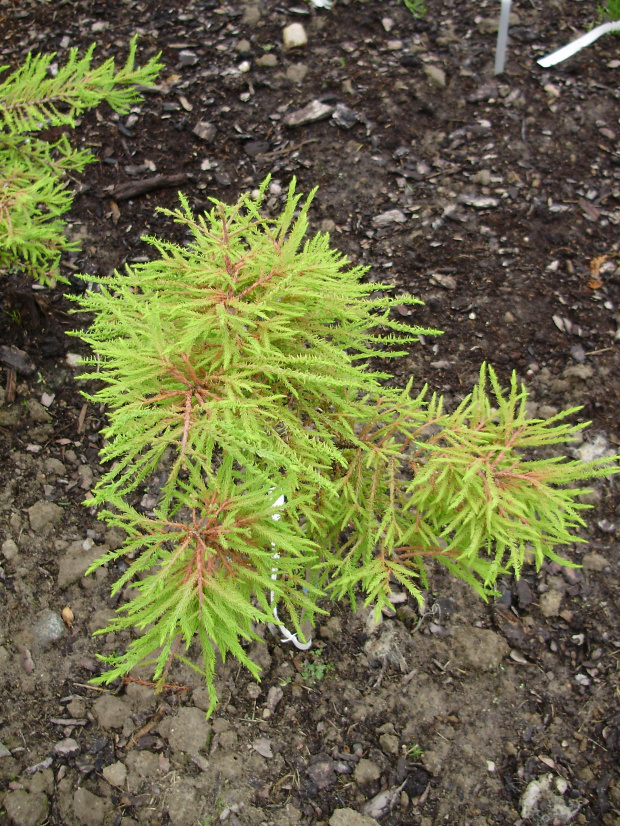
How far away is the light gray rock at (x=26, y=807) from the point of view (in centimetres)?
216

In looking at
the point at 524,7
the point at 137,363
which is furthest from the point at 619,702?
the point at 524,7

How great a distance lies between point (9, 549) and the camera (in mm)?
2645

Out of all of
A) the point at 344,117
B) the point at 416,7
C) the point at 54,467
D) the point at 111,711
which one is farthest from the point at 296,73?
the point at 111,711

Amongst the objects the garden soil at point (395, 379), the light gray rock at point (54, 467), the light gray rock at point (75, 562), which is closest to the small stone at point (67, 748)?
the garden soil at point (395, 379)

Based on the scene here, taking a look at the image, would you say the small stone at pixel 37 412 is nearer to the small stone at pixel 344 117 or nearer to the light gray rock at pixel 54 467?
the light gray rock at pixel 54 467

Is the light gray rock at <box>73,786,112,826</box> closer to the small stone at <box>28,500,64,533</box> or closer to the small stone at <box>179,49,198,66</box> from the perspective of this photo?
the small stone at <box>28,500,64,533</box>

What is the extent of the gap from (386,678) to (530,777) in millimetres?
618

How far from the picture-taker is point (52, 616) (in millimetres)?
2539

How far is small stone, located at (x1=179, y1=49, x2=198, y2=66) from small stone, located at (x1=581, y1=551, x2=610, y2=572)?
374cm

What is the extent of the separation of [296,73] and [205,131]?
0.75 meters

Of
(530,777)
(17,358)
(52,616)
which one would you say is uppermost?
(17,358)

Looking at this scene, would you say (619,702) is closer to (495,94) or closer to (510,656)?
(510,656)

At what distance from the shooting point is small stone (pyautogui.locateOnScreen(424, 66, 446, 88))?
3904 millimetres

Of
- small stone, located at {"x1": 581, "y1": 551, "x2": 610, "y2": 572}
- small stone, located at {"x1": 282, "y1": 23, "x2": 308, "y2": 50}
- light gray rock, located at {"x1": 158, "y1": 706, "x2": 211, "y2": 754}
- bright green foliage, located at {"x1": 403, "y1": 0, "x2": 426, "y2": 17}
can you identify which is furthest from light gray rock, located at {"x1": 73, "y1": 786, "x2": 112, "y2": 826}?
bright green foliage, located at {"x1": 403, "y1": 0, "x2": 426, "y2": 17}
